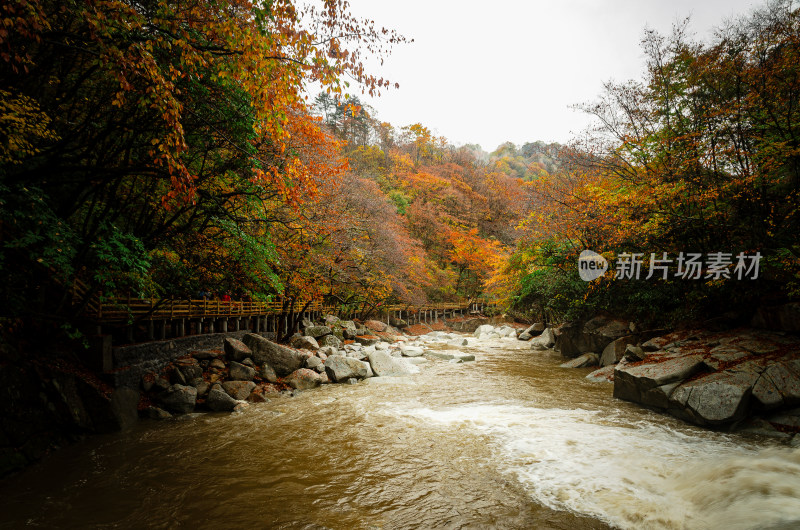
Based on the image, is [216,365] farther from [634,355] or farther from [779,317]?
[779,317]

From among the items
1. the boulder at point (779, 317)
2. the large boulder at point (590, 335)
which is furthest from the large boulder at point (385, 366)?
the boulder at point (779, 317)

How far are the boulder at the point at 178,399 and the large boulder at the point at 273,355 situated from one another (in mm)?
2504

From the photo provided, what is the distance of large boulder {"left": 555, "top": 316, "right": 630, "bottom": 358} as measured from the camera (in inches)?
508

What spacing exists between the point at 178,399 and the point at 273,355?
2.94 meters

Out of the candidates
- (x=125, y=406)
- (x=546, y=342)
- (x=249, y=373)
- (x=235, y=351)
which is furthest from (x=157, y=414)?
(x=546, y=342)

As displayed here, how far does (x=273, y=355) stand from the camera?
10.3 m

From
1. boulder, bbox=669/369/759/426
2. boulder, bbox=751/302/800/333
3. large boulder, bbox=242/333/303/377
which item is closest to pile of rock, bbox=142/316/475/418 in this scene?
large boulder, bbox=242/333/303/377

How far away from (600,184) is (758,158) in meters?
5.71

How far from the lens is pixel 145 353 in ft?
26.4

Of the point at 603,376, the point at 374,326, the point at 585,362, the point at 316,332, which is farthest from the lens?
the point at 374,326

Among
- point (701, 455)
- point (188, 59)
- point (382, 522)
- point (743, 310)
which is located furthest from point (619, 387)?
point (188, 59)

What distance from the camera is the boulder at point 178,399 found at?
24.7 feet

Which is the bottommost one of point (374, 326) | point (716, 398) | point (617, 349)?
point (374, 326)

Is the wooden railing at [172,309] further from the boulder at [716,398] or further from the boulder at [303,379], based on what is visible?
the boulder at [716,398]
